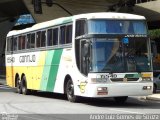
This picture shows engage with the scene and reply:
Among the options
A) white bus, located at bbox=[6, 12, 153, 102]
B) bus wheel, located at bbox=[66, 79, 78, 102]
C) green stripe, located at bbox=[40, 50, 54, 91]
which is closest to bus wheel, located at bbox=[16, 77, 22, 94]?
green stripe, located at bbox=[40, 50, 54, 91]

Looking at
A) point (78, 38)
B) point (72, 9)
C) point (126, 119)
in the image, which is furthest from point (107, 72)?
point (72, 9)

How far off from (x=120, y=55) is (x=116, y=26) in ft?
3.86

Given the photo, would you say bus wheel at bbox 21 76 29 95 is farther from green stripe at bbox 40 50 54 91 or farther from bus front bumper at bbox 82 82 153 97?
bus front bumper at bbox 82 82 153 97

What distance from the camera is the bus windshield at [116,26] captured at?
63.6 ft

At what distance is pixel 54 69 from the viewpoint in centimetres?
2281

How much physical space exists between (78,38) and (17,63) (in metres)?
8.46

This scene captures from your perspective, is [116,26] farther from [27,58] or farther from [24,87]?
[24,87]

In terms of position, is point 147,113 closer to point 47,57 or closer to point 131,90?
point 131,90

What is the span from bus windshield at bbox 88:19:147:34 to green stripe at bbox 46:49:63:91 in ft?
9.32

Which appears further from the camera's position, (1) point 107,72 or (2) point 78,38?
(2) point 78,38

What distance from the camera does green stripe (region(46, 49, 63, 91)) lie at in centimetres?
2227

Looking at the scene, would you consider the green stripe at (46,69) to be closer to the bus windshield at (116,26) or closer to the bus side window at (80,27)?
the bus side window at (80,27)

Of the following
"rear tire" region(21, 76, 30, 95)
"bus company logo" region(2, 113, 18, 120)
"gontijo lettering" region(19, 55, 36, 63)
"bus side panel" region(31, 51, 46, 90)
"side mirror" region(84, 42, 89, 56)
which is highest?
"side mirror" region(84, 42, 89, 56)

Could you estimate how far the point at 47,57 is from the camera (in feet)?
77.1
